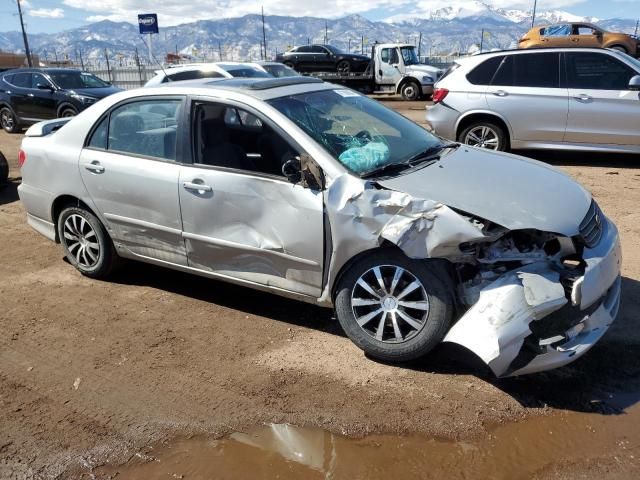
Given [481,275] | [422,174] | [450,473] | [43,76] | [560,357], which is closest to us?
[450,473]

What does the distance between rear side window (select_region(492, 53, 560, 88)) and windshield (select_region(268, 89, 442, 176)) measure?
4.71 m

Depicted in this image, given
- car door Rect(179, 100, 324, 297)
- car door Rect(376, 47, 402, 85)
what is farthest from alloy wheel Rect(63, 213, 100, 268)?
car door Rect(376, 47, 402, 85)

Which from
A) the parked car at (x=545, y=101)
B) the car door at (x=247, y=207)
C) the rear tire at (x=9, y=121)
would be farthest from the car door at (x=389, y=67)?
the car door at (x=247, y=207)

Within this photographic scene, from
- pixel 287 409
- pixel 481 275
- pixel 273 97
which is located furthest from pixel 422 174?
pixel 287 409

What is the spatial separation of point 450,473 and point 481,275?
1100 millimetres

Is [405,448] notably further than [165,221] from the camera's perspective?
No

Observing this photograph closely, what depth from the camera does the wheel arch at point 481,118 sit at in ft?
28.4

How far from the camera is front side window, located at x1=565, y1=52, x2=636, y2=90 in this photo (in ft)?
26.6

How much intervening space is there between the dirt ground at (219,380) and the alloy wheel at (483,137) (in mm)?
4498

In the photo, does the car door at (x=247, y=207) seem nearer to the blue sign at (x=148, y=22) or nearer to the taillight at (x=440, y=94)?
the taillight at (x=440, y=94)

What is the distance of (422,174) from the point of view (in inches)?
143

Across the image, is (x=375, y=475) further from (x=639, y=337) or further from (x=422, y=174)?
(x=639, y=337)

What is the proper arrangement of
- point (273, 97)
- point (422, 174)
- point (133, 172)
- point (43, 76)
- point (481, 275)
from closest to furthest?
point (481, 275), point (422, 174), point (273, 97), point (133, 172), point (43, 76)

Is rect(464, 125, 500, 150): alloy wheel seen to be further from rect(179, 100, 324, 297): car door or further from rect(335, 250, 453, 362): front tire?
rect(335, 250, 453, 362): front tire
